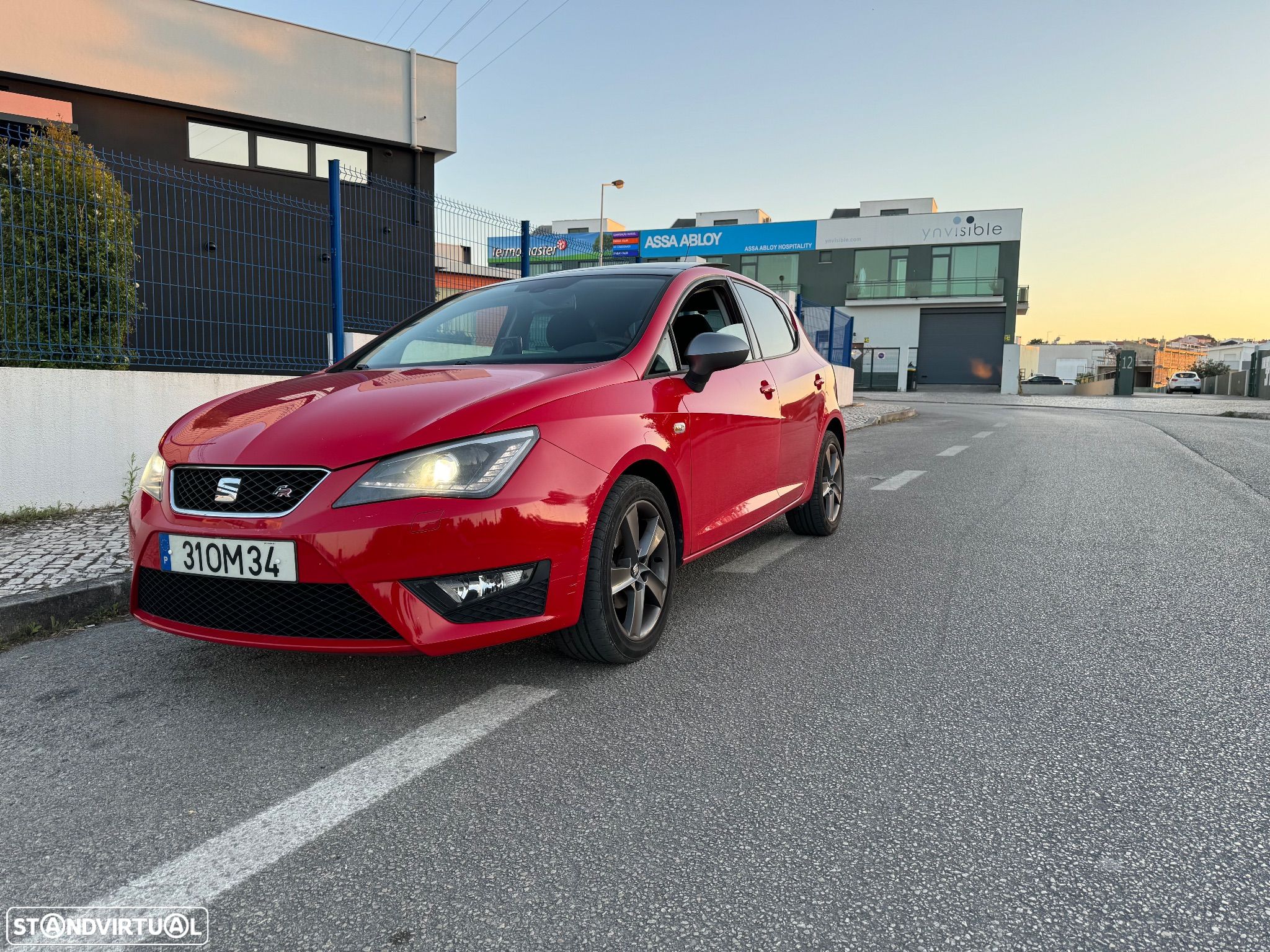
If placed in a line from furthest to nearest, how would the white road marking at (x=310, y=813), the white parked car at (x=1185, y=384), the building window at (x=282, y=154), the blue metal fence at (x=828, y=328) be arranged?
the white parked car at (x=1185, y=384)
the blue metal fence at (x=828, y=328)
the building window at (x=282, y=154)
the white road marking at (x=310, y=813)

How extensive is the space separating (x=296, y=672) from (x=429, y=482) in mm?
1050

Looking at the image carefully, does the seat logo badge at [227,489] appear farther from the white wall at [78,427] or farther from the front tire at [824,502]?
the white wall at [78,427]

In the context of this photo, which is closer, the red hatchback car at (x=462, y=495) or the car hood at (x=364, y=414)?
the red hatchback car at (x=462, y=495)

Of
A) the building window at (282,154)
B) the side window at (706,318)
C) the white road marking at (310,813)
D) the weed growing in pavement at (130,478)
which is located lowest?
the white road marking at (310,813)

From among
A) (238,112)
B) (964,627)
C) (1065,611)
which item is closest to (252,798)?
(964,627)

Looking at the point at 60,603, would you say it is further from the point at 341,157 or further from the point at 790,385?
the point at 341,157

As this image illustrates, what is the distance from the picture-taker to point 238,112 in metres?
13.7

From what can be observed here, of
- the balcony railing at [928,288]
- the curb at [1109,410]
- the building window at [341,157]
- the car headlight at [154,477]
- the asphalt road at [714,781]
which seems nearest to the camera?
the asphalt road at [714,781]

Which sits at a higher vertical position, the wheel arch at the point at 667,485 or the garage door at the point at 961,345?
the garage door at the point at 961,345

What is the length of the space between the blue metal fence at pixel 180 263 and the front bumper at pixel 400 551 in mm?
3049

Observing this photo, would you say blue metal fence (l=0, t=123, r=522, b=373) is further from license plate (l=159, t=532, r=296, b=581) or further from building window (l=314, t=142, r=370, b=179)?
building window (l=314, t=142, r=370, b=179)

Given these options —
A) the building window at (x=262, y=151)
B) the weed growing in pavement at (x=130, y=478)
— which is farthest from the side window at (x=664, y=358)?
A: the building window at (x=262, y=151)

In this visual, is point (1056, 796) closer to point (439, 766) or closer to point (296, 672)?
point (439, 766)

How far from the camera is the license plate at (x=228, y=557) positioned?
2.58 m
